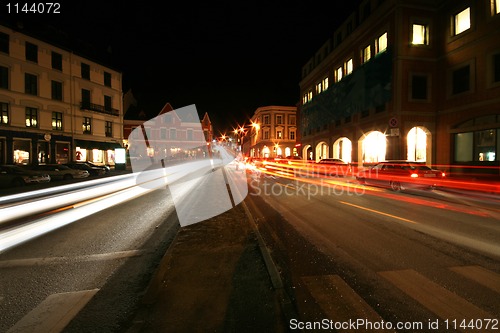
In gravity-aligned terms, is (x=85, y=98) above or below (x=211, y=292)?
above

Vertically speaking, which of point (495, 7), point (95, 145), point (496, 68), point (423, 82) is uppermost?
point (495, 7)

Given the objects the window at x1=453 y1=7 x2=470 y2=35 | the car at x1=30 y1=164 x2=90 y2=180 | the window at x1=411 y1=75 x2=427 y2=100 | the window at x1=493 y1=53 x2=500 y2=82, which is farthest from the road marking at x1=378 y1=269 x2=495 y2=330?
the car at x1=30 y1=164 x2=90 y2=180

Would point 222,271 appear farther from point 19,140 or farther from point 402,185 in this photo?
point 19,140

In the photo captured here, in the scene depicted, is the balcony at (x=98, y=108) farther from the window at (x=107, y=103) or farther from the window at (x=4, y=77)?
the window at (x=4, y=77)

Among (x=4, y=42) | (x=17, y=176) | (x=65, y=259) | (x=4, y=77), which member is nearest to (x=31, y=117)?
(x=4, y=77)

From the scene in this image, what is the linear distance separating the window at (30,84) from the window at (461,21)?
125 feet

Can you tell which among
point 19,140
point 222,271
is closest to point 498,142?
point 222,271

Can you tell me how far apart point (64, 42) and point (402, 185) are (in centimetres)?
3755

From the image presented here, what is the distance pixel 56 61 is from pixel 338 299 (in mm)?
37657

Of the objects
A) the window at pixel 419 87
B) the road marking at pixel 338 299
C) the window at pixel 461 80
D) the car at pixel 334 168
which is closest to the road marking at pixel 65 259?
the road marking at pixel 338 299

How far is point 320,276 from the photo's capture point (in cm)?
423

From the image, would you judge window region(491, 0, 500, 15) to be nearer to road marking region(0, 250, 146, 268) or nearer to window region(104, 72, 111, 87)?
road marking region(0, 250, 146, 268)

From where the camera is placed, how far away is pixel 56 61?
30.9 m

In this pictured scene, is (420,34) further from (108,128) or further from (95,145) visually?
(108,128)
